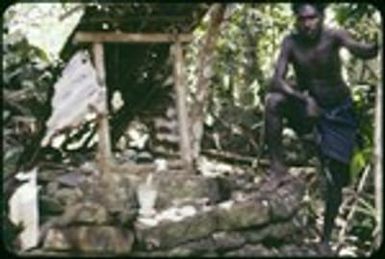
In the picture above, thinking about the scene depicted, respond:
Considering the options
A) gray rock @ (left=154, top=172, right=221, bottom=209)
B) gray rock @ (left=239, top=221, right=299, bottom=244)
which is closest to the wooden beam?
gray rock @ (left=154, top=172, right=221, bottom=209)

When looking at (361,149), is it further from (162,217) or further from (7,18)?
(7,18)

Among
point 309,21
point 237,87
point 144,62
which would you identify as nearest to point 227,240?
point 309,21

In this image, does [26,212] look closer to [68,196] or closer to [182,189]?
[68,196]

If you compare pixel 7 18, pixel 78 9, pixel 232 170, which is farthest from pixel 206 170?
pixel 7 18

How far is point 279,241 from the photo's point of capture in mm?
6551

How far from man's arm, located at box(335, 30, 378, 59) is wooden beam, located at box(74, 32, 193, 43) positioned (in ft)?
4.48

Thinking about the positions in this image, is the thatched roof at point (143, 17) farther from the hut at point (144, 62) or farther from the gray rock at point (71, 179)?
the gray rock at point (71, 179)

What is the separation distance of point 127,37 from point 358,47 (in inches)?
72.2

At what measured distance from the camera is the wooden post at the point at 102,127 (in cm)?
666

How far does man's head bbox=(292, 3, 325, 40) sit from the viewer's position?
20.0 feet

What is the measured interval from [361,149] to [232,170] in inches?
48.3

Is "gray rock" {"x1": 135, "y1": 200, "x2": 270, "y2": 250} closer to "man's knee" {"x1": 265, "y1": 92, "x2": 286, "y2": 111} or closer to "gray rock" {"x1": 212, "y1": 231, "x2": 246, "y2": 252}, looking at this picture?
"gray rock" {"x1": 212, "y1": 231, "x2": 246, "y2": 252}

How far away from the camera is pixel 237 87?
9438mm

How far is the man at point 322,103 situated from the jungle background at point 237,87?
388 mm
